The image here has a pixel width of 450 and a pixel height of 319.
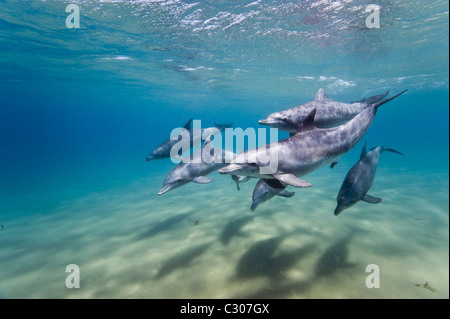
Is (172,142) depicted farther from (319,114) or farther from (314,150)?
(314,150)

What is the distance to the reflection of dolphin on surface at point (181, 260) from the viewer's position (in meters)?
5.30

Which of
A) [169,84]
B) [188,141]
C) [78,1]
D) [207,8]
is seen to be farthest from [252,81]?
[188,141]

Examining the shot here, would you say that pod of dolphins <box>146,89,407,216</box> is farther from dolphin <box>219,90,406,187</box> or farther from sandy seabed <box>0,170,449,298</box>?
sandy seabed <box>0,170,449,298</box>

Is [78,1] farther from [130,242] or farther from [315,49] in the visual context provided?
[315,49]

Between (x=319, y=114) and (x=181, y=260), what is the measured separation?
16.6 feet

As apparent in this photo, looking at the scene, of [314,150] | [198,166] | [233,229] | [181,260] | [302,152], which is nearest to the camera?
[302,152]

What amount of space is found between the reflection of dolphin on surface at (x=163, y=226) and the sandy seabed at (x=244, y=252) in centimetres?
4

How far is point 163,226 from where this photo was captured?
8.49 meters

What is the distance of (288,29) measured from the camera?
1506 centimetres

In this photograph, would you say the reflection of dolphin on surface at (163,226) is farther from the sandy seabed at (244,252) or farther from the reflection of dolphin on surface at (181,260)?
the reflection of dolphin on surface at (181,260)

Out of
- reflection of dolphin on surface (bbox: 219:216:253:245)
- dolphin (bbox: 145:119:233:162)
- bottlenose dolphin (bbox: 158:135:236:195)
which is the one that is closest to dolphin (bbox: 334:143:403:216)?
reflection of dolphin on surface (bbox: 219:216:253:245)

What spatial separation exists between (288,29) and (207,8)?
19.0 ft

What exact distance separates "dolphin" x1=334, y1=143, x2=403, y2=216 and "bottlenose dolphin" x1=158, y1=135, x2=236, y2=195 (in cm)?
384

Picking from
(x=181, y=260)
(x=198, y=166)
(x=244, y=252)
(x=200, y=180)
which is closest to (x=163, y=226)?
(x=200, y=180)
